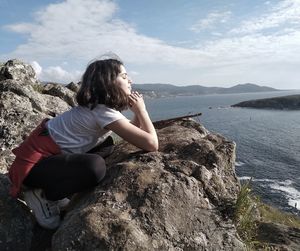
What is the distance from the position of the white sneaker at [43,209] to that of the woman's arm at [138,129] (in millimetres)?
1482

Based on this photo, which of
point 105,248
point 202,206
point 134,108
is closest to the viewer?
point 105,248

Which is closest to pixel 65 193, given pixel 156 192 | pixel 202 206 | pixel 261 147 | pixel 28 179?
pixel 28 179

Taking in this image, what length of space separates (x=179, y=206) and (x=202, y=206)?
0.42m

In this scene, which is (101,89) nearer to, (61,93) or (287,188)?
(61,93)

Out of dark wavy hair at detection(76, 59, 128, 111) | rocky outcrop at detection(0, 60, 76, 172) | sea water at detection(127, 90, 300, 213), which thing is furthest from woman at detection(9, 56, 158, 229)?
sea water at detection(127, 90, 300, 213)

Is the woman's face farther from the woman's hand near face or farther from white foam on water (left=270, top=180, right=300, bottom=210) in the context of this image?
white foam on water (left=270, top=180, right=300, bottom=210)

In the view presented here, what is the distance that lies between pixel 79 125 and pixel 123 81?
97 centimetres

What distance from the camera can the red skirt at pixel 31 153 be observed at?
5684 mm

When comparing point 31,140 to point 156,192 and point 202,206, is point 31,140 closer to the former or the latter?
point 156,192

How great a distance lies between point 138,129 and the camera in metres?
5.75

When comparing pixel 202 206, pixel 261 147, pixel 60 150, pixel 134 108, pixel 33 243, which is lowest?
pixel 261 147

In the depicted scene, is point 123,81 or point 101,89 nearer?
point 101,89

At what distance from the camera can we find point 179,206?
5129 mm

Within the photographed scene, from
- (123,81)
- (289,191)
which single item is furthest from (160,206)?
(289,191)
